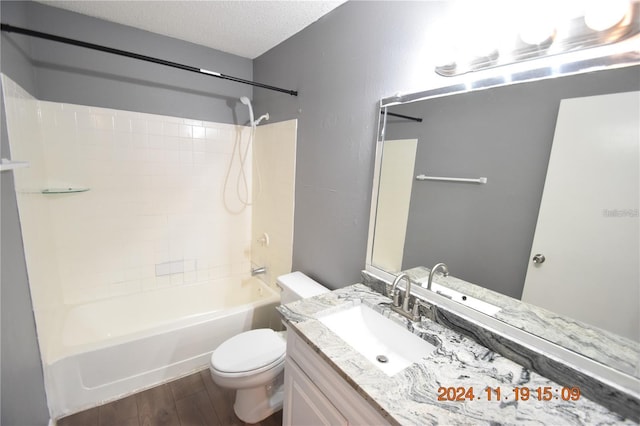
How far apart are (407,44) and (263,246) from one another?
6.41ft

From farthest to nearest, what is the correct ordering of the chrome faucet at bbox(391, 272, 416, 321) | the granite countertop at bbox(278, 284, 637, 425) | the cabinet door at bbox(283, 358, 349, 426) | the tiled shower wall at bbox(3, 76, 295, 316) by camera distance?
the tiled shower wall at bbox(3, 76, 295, 316) < the chrome faucet at bbox(391, 272, 416, 321) < the cabinet door at bbox(283, 358, 349, 426) < the granite countertop at bbox(278, 284, 637, 425)

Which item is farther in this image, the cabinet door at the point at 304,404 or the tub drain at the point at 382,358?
the tub drain at the point at 382,358

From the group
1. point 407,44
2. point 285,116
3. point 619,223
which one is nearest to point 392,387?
point 619,223

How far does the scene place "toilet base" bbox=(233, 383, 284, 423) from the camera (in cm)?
155

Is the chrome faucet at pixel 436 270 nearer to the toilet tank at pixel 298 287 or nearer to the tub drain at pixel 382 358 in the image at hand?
the tub drain at pixel 382 358

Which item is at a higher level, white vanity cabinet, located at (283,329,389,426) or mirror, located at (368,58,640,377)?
mirror, located at (368,58,640,377)

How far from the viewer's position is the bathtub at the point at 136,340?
1553mm

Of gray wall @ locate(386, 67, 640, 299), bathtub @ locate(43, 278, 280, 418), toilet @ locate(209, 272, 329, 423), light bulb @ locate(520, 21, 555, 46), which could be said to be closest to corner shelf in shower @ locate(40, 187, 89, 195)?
bathtub @ locate(43, 278, 280, 418)

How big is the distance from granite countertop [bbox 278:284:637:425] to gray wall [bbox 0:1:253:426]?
1147 mm

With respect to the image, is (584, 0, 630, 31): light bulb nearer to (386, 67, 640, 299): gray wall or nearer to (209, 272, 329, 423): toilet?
(386, 67, 640, 299): gray wall

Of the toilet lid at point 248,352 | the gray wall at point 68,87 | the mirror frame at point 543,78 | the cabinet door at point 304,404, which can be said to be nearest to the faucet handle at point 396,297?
the mirror frame at point 543,78

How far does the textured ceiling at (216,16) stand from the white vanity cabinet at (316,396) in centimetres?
181

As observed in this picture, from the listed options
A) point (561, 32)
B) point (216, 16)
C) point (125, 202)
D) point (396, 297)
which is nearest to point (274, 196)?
point (125, 202)

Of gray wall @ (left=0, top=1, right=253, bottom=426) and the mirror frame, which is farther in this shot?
gray wall @ (left=0, top=1, right=253, bottom=426)
